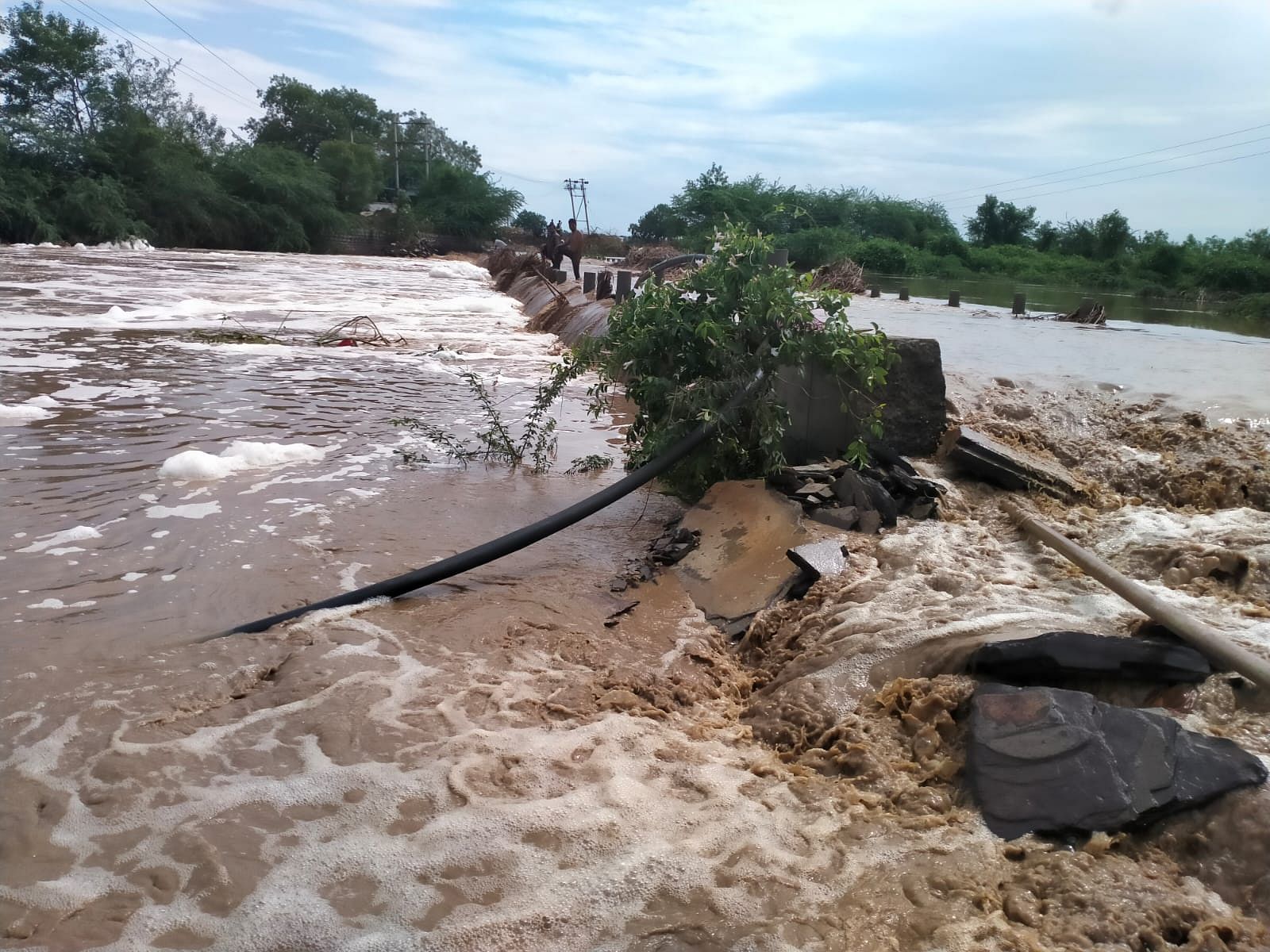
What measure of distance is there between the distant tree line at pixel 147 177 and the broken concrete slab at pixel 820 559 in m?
38.9

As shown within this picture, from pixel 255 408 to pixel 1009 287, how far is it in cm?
3508

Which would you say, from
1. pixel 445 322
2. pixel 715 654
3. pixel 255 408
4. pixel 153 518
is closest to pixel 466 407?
pixel 255 408

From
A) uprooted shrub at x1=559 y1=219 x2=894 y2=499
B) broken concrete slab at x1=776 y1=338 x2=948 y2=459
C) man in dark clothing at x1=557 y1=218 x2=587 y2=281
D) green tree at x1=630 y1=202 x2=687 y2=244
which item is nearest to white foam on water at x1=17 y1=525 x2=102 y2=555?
uprooted shrub at x1=559 y1=219 x2=894 y2=499

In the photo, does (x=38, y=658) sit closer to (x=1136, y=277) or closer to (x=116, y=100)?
(x=1136, y=277)

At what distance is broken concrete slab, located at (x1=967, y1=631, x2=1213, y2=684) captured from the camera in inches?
108

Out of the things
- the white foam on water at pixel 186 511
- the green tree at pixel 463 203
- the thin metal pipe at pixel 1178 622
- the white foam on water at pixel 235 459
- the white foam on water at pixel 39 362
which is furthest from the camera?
the green tree at pixel 463 203

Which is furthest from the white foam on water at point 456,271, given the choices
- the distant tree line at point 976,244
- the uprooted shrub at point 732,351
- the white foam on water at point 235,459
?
the uprooted shrub at point 732,351

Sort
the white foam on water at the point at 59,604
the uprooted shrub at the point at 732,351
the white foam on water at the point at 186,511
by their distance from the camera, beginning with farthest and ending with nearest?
the uprooted shrub at the point at 732,351
the white foam on water at the point at 186,511
the white foam on water at the point at 59,604

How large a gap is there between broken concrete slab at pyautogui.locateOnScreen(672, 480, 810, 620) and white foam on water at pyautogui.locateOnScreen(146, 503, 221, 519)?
2.59 meters

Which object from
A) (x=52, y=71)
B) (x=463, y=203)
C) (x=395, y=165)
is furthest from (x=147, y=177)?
(x=395, y=165)

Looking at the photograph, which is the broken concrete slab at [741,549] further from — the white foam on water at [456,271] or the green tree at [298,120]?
the green tree at [298,120]

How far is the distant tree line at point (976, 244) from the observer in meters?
35.2

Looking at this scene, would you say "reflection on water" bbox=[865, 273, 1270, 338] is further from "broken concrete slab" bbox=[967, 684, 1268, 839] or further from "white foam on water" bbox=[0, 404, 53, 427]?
"white foam on water" bbox=[0, 404, 53, 427]

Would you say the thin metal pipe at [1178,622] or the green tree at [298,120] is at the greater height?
the green tree at [298,120]
